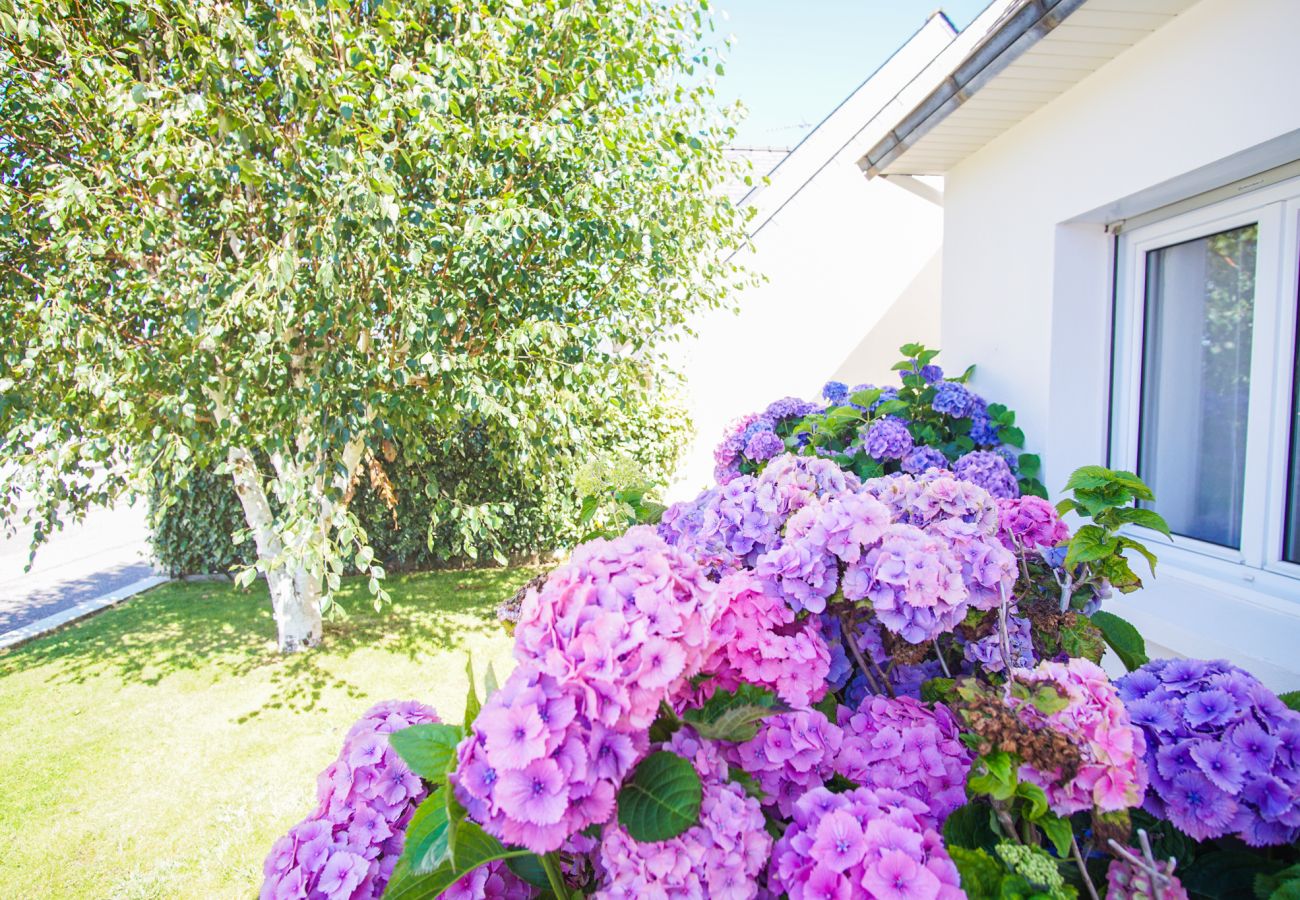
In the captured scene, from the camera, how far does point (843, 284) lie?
6613 millimetres

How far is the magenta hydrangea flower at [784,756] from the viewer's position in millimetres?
822

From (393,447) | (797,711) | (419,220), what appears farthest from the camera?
(393,447)

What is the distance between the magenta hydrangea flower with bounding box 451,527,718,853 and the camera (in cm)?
64

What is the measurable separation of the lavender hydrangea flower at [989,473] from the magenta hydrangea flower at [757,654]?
1.70 m

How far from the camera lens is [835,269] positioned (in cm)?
665

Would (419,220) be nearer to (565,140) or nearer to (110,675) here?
(565,140)

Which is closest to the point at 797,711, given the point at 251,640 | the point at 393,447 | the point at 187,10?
the point at 187,10

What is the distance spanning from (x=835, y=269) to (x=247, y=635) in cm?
609

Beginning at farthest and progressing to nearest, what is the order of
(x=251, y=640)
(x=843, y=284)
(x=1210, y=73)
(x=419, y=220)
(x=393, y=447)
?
(x=843, y=284), (x=251, y=640), (x=393, y=447), (x=419, y=220), (x=1210, y=73)

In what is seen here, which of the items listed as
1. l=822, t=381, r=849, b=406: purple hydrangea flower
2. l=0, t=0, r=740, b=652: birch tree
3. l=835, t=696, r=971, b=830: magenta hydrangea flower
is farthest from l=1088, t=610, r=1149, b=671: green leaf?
l=0, t=0, r=740, b=652: birch tree

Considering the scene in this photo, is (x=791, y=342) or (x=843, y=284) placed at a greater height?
(x=843, y=284)

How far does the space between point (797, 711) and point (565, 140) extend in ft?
9.87

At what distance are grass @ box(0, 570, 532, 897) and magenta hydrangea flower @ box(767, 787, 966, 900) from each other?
1539 mm

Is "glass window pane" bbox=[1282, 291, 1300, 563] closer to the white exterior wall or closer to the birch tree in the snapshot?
the white exterior wall
